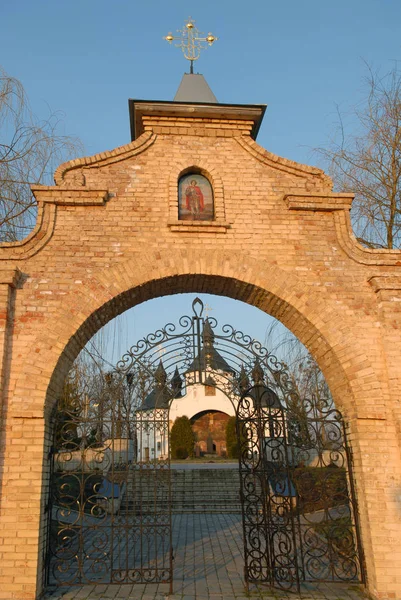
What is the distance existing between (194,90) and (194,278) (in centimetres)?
A: 398

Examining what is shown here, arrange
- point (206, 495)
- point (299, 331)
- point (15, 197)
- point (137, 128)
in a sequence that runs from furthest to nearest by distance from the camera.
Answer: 1. point (206, 495)
2. point (15, 197)
3. point (137, 128)
4. point (299, 331)

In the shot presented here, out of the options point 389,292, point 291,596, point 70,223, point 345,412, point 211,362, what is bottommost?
point 291,596

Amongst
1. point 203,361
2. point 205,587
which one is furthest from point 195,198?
point 205,587

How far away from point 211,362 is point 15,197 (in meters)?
4.91

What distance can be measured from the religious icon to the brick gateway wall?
0.16 metres

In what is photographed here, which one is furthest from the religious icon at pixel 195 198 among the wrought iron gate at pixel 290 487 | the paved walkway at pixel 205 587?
the paved walkway at pixel 205 587

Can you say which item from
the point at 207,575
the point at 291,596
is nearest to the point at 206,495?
the point at 207,575

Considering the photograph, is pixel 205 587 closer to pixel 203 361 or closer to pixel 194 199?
pixel 203 361

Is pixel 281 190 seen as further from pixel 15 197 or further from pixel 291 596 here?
pixel 291 596

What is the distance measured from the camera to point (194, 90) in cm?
924

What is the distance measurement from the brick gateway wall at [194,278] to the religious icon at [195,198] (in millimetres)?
158

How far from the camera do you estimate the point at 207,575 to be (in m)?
7.31

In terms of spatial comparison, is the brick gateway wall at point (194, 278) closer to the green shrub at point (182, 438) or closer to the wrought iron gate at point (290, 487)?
the wrought iron gate at point (290, 487)

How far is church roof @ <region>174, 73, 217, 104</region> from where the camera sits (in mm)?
9039
